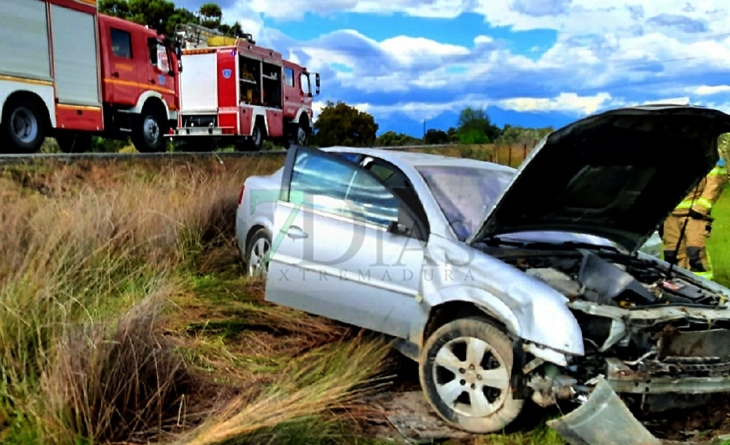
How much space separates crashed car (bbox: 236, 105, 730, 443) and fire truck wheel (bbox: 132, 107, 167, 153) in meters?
10.1

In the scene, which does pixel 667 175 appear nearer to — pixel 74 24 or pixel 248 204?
pixel 248 204

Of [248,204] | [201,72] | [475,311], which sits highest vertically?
[201,72]

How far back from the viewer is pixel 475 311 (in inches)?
156

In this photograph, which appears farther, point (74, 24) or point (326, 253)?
point (74, 24)

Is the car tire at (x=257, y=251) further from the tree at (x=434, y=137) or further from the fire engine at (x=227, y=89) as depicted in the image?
the tree at (x=434, y=137)

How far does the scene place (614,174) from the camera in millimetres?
4461

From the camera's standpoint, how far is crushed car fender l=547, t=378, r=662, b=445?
10.6 feet

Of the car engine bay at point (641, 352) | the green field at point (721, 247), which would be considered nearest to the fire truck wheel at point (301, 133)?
the green field at point (721, 247)

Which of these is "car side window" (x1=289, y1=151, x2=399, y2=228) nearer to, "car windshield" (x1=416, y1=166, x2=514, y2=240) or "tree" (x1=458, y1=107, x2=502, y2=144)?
"car windshield" (x1=416, y1=166, x2=514, y2=240)

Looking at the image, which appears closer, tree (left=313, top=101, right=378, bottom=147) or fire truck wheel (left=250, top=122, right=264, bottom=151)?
fire truck wheel (left=250, top=122, right=264, bottom=151)

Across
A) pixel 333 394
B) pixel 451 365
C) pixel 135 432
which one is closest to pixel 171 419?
pixel 135 432

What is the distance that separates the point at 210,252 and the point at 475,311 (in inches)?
144

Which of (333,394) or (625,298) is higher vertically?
(625,298)

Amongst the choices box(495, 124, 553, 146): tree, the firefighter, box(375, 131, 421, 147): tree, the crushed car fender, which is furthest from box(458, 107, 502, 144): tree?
the crushed car fender
